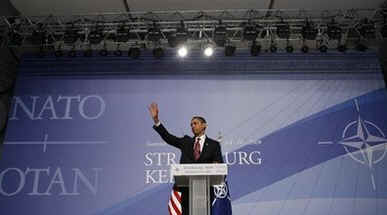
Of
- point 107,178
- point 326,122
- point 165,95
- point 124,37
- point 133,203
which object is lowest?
point 133,203

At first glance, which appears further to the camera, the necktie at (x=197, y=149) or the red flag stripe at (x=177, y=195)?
the necktie at (x=197, y=149)

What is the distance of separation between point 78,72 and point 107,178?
167 centimetres

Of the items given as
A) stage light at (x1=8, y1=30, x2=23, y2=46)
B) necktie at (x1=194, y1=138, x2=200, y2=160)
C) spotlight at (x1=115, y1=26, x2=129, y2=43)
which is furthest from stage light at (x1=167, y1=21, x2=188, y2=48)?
necktie at (x1=194, y1=138, x2=200, y2=160)

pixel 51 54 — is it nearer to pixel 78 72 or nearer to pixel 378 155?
pixel 78 72

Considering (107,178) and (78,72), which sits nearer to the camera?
(107,178)

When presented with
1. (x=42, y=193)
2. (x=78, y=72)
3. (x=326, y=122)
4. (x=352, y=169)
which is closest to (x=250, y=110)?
(x=326, y=122)

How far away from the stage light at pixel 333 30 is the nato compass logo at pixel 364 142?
1.16 m

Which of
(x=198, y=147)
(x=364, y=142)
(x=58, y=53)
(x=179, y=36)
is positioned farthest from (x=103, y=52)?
(x=364, y=142)

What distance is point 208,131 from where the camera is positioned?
5457 millimetres

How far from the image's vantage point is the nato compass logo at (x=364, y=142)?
5.20m

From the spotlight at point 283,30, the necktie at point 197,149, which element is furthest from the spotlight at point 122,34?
the necktie at point 197,149

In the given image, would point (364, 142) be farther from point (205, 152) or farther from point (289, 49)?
point (205, 152)

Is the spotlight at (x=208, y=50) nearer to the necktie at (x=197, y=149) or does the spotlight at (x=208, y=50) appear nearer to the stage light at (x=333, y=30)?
the stage light at (x=333, y=30)

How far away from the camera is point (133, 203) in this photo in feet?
16.6
